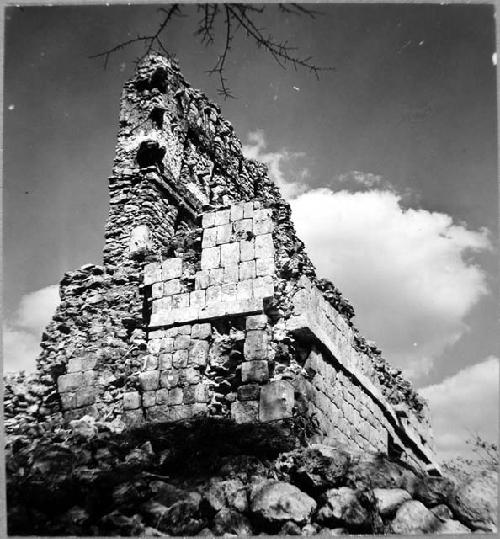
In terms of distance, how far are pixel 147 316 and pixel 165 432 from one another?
64.0 inches

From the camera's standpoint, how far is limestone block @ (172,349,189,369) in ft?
19.7

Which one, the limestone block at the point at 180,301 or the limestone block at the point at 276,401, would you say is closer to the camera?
the limestone block at the point at 276,401

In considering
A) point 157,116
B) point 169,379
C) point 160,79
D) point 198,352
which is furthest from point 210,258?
point 160,79

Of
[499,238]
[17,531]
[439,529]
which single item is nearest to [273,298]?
[499,238]

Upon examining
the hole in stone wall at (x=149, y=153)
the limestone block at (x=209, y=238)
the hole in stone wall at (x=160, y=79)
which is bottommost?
the limestone block at (x=209, y=238)

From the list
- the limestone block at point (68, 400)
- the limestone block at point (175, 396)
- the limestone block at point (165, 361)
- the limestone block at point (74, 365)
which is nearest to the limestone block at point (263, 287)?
the limestone block at point (165, 361)

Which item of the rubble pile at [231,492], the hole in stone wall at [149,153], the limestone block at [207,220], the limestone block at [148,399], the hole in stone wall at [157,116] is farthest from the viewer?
the hole in stone wall at [157,116]

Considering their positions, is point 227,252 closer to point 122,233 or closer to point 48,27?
point 122,233

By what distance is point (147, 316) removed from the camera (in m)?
6.69

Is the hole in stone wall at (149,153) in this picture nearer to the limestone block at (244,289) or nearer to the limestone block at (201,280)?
the limestone block at (201,280)

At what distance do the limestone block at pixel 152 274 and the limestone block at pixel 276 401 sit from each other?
225 centimetres

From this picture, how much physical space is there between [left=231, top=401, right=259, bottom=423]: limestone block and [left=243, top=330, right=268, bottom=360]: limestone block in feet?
1.69

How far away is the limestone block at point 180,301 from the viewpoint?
21.1ft

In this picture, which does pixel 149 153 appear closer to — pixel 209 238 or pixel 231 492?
pixel 209 238
